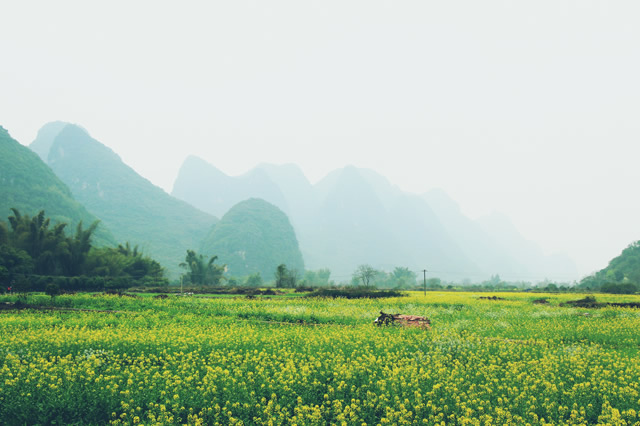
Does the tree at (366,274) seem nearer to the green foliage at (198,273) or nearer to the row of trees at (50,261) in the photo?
the green foliage at (198,273)

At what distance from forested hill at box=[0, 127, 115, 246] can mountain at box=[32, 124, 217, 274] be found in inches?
1612

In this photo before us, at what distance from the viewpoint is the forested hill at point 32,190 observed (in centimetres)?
8894

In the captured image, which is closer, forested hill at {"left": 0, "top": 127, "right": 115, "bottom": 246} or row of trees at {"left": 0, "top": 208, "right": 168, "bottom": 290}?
row of trees at {"left": 0, "top": 208, "right": 168, "bottom": 290}

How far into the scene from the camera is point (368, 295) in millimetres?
38625

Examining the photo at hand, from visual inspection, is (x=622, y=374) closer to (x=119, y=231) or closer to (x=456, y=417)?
(x=456, y=417)

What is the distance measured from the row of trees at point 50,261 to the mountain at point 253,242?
10658 cm

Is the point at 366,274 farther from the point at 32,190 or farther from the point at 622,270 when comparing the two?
the point at 32,190

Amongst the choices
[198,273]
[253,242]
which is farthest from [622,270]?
[253,242]

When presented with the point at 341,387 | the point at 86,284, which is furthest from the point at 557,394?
the point at 86,284

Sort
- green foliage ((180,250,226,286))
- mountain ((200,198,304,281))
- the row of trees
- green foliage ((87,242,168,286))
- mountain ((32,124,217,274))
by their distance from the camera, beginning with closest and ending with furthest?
the row of trees < green foliage ((87,242,168,286)) < green foliage ((180,250,226,286)) < mountain ((32,124,217,274)) < mountain ((200,198,304,281))

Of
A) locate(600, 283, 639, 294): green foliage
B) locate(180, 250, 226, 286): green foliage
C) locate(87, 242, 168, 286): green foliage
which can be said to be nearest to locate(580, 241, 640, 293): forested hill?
locate(600, 283, 639, 294): green foliage

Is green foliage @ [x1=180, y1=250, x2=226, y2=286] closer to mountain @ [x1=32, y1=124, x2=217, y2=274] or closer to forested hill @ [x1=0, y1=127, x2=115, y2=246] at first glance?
forested hill @ [x1=0, y1=127, x2=115, y2=246]

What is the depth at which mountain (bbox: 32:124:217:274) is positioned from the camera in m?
157

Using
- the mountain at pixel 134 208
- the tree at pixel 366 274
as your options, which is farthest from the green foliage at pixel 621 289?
the mountain at pixel 134 208
